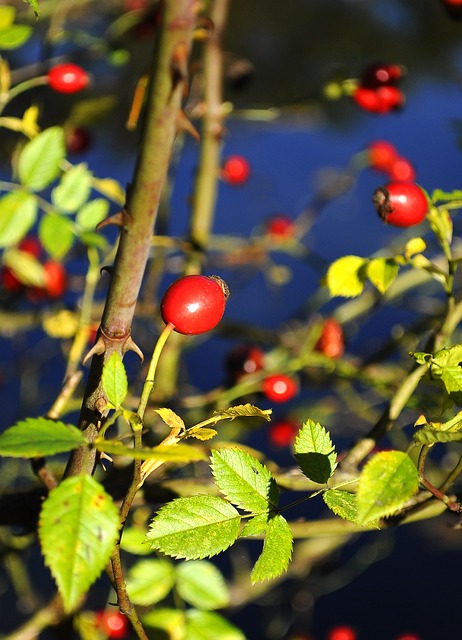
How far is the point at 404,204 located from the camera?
Result: 72 cm

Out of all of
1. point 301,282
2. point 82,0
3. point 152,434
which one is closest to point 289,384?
point 152,434

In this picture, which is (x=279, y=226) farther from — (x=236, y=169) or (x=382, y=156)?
(x=382, y=156)

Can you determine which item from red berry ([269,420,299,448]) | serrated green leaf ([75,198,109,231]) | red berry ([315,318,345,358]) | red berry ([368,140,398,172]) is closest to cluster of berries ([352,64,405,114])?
red berry ([315,318,345,358])

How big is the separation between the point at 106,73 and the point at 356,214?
1532 millimetres

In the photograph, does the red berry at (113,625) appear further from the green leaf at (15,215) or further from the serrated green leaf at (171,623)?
the green leaf at (15,215)

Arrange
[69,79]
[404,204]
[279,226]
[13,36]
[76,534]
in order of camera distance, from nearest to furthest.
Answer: [76,534], [404,204], [13,36], [69,79], [279,226]

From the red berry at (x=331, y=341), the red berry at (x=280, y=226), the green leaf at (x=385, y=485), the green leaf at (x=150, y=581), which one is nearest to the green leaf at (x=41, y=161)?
the green leaf at (x=150, y=581)

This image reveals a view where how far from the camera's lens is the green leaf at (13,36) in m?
0.87

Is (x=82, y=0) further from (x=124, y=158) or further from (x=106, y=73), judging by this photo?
(x=106, y=73)

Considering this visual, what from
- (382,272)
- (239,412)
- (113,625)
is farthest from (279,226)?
(239,412)

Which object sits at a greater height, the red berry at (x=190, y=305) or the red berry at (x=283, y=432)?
the red berry at (x=190, y=305)

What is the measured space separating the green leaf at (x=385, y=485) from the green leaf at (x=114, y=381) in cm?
16

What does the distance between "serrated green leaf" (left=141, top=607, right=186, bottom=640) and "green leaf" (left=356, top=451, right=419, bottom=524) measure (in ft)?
1.29

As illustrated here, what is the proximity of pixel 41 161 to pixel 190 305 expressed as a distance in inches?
17.7
